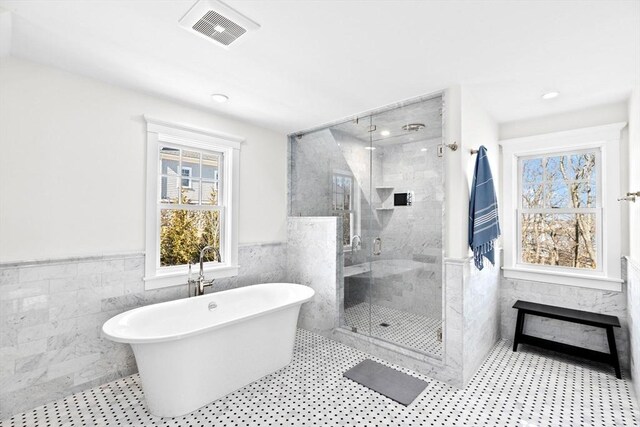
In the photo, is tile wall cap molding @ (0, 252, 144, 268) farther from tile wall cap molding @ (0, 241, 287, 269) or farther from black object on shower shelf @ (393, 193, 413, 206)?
black object on shower shelf @ (393, 193, 413, 206)

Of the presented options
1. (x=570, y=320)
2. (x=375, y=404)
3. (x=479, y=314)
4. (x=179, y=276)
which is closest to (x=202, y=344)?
(x=179, y=276)

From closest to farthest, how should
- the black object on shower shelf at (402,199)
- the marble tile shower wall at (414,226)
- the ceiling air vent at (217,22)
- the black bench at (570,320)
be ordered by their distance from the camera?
1. the ceiling air vent at (217,22)
2. the black bench at (570,320)
3. the marble tile shower wall at (414,226)
4. the black object on shower shelf at (402,199)

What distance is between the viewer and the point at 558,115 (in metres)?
3.13

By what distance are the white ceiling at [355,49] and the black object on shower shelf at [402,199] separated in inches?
37.1

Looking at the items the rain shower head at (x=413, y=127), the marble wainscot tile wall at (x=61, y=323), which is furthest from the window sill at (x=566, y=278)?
the marble wainscot tile wall at (x=61, y=323)

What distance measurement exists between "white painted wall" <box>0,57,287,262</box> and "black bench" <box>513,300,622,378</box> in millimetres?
3765

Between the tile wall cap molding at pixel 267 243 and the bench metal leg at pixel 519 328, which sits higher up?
the tile wall cap molding at pixel 267 243

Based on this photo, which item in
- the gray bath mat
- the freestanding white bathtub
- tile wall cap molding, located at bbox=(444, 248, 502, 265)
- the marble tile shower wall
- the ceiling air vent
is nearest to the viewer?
the ceiling air vent

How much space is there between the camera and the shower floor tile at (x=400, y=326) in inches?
109

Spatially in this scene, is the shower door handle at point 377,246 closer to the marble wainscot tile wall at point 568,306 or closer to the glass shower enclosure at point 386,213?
the glass shower enclosure at point 386,213

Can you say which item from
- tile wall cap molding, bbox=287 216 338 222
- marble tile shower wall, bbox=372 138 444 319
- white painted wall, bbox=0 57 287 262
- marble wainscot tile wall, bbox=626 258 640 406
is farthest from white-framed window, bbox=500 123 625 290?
white painted wall, bbox=0 57 287 262

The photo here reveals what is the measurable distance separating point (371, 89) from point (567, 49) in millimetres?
1329

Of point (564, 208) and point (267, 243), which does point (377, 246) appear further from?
point (564, 208)

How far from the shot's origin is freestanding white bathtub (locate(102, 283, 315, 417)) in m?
2.04
